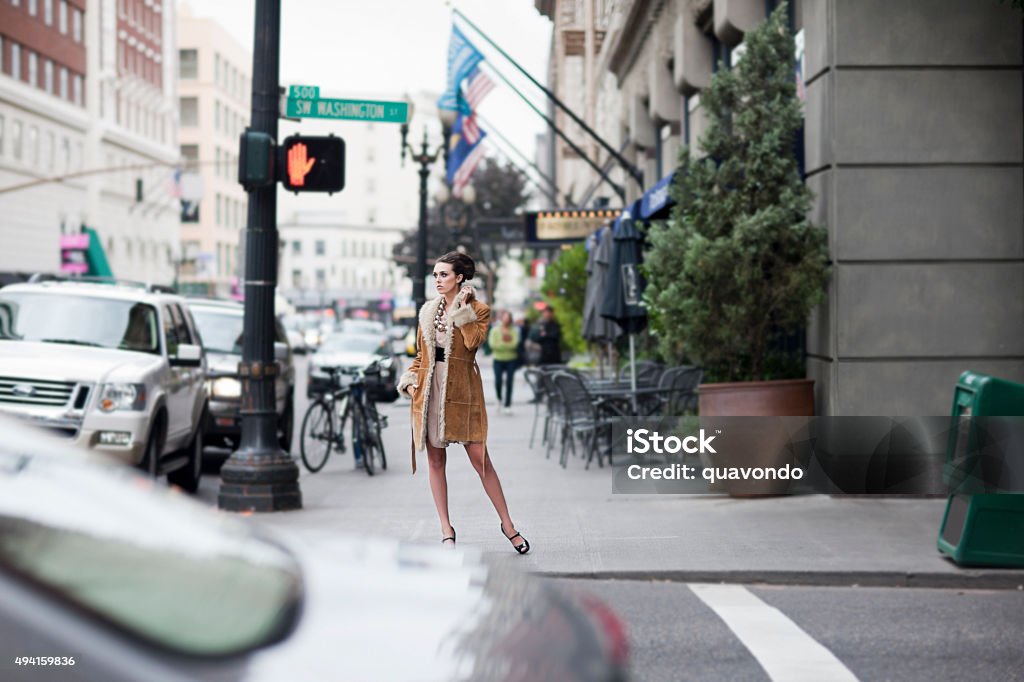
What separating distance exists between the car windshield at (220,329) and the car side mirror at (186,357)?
447 centimetres

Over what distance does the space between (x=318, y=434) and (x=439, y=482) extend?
7.37m

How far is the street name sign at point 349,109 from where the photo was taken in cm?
1193

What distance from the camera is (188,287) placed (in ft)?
317

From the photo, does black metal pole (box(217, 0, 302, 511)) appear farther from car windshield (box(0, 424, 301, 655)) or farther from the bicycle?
car windshield (box(0, 424, 301, 655))

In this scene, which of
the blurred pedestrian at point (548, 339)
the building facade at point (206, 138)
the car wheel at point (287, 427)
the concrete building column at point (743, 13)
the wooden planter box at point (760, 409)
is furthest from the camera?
the building facade at point (206, 138)

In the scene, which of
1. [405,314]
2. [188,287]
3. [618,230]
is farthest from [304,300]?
[618,230]

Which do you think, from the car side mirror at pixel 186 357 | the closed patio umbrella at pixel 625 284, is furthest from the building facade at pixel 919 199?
the car side mirror at pixel 186 357

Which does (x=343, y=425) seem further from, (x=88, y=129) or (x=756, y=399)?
(x=88, y=129)

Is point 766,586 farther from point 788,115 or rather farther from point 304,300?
point 304,300

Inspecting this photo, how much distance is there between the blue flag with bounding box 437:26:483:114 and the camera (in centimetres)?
2572

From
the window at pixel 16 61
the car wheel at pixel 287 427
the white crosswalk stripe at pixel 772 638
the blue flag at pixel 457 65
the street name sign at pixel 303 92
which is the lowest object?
the white crosswalk stripe at pixel 772 638

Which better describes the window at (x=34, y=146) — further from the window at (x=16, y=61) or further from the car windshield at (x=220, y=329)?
the car windshield at (x=220, y=329)

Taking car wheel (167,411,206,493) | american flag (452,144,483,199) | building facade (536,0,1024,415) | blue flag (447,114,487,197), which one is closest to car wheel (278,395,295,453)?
car wheel (167,411,206,493)

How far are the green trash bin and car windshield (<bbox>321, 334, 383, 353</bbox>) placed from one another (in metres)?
25.4
